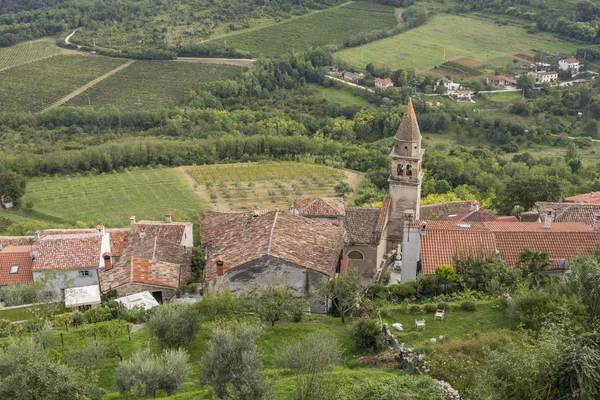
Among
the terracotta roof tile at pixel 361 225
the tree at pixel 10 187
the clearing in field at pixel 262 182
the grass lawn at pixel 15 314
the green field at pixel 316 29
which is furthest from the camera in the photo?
the green field at pixel 316 29

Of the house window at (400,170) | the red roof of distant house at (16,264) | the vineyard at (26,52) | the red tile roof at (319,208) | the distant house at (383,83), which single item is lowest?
the distant house at (383,83)

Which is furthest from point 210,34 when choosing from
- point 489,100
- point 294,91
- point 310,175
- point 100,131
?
point 310,175

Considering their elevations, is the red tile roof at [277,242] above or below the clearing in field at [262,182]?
above

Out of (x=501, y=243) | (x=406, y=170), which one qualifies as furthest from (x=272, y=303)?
(x=406, y=170)

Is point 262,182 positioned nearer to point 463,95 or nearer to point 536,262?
point 536,262

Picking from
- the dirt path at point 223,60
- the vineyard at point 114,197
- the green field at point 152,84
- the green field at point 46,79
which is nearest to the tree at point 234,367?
the vineyard at point 114,197

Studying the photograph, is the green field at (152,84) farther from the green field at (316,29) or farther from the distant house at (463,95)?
the distant house at (463,95)

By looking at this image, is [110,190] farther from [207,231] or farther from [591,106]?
[591,106]
